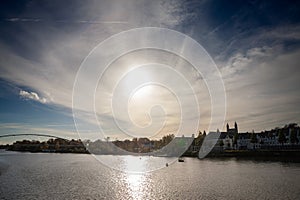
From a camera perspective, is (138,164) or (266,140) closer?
(138,164)

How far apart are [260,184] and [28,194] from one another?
40977mm

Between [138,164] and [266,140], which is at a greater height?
[266,140]

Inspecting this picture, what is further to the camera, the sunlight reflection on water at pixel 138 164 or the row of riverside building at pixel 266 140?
the row of riverside building at pixel 266 140

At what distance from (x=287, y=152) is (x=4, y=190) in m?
99.2

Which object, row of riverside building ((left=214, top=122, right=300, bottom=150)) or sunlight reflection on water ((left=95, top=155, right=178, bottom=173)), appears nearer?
sunlight reflection on water ((left=95, top=155, right=178, bottom=173))

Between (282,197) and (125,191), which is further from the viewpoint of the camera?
(125,191)

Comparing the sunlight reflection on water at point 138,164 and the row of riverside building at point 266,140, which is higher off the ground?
the row of riverside building at point 266,140

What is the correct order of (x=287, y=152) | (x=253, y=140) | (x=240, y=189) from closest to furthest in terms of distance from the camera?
1. (x=240, y=189)
2. (x=287, y=152)
3. (x=253, y=140)

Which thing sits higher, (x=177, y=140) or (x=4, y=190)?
(x=177, y=140)

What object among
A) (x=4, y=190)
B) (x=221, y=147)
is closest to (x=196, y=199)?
(x=4, y=190)

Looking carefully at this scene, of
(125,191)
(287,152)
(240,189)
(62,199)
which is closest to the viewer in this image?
(62,199)

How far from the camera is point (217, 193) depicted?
39.2m

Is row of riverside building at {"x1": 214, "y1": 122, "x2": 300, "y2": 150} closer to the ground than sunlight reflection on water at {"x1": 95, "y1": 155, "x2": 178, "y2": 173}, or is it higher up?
higher up

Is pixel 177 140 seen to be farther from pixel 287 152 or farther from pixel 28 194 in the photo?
pixel 28 194
